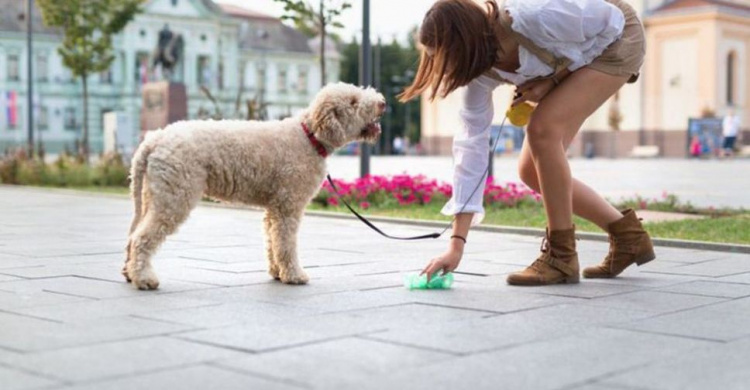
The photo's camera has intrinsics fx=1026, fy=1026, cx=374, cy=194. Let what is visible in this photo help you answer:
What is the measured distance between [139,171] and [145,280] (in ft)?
2.09

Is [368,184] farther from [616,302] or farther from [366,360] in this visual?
[366,360]

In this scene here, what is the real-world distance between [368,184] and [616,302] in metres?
8.71

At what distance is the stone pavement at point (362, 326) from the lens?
11.3 feet

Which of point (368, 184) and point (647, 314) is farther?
point (368, 184)

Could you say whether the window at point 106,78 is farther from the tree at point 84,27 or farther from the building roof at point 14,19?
the tree at point 84,27

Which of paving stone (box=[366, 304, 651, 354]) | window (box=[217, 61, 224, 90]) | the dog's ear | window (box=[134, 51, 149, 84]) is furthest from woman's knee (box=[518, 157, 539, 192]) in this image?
window (box=[217, 61, 224, 90])

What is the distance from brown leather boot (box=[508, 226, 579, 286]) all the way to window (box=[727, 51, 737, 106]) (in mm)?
51068

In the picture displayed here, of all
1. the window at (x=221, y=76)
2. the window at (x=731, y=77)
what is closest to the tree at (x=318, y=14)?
the window at (x=731, y=77)

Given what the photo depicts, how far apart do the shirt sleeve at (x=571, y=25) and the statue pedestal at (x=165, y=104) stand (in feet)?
68.4

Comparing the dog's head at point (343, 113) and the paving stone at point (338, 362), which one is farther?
the dog's head at point (343, 113)

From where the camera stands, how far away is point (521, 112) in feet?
19.6

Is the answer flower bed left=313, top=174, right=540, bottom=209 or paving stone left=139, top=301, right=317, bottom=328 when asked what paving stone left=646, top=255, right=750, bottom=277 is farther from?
flower bed left=313, top=174, right=540, bottom=209

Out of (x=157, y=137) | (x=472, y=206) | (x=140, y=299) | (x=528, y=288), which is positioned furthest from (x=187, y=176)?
(x=528, y=288)

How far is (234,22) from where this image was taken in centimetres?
8512
